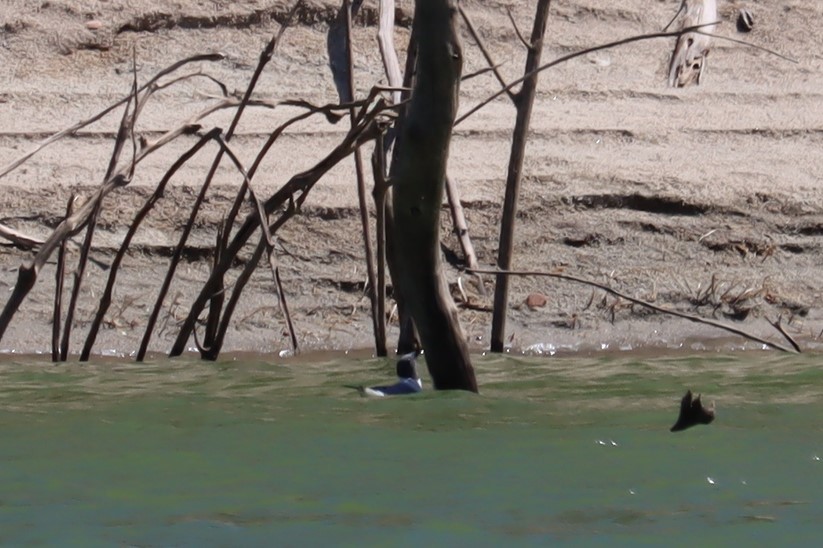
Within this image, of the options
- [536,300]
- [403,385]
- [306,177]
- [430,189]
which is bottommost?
[536,300]

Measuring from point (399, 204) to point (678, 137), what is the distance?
16.2ft

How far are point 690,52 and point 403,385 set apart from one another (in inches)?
225

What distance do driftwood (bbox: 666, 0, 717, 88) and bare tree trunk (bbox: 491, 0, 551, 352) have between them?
447cm

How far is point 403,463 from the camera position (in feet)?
13.1

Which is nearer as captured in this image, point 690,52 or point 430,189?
point 430,189

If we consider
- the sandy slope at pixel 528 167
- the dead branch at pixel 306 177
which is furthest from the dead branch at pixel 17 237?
the sandy slope at pixel 528 167

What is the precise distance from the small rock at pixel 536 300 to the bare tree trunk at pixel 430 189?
105 inches

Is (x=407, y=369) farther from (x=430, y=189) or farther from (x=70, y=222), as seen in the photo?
(x=70, y=222)

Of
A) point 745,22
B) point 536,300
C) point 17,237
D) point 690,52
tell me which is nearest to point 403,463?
point 17,237

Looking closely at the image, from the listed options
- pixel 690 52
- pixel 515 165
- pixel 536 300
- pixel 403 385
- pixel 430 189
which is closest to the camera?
pixel 430 189

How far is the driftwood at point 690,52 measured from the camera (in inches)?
385

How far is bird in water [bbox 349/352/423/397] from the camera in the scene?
4.86 metres

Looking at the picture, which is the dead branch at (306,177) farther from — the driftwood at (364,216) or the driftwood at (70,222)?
the driftwood at (70,222)

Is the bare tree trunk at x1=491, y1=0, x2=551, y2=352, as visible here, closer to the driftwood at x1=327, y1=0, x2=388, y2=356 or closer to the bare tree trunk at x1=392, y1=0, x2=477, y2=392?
the driftwood at x1=327, y1=0, x2=388, y2=356
